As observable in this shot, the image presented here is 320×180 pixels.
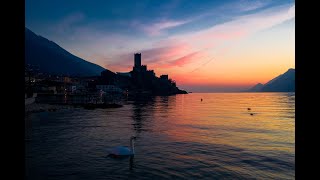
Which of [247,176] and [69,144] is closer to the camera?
[247,176]

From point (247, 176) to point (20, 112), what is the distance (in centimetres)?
1945

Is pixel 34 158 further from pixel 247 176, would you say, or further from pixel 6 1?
pixel 6 1

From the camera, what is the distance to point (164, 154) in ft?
84.2

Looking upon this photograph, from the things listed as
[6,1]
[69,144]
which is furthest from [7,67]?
[69,144]

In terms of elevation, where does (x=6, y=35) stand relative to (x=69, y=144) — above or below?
above

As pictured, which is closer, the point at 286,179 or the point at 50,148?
the point at 286,179

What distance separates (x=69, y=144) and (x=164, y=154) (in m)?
11.2

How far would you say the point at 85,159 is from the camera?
22.9 meters

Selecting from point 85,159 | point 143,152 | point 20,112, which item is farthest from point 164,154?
point 20,112
